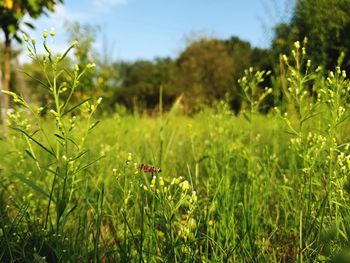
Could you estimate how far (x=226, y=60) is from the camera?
1156 inches

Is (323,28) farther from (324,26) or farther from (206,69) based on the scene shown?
(206,69)

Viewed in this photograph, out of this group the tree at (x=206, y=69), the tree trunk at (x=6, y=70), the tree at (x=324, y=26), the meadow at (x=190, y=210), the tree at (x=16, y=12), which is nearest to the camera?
the meadow at (x=190, y=210)

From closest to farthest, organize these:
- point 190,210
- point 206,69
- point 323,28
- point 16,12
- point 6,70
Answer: point 190,210 < point 323,28 < point 16,12 < point 6,70 < point 206,69

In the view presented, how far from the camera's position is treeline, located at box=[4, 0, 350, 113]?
2500 millimetres

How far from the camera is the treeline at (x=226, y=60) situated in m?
2.50

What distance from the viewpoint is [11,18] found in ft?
23.2

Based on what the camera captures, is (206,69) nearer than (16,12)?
No

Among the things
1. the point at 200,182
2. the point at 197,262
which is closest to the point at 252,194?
the point at 197,262

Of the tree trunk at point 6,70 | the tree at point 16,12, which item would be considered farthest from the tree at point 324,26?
the tree trunk at point 6,70

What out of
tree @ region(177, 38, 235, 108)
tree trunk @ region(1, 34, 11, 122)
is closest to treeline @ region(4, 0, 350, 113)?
tree @ region(177, 38, 235, 108)

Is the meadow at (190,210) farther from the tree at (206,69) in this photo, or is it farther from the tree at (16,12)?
the tree at (206,69)

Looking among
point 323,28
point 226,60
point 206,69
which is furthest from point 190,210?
point 226,60

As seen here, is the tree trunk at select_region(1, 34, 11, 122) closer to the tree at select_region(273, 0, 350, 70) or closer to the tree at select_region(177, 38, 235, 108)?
the tree at select_region(273, 0, 350, 70)

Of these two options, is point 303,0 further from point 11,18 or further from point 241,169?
point 11,18
